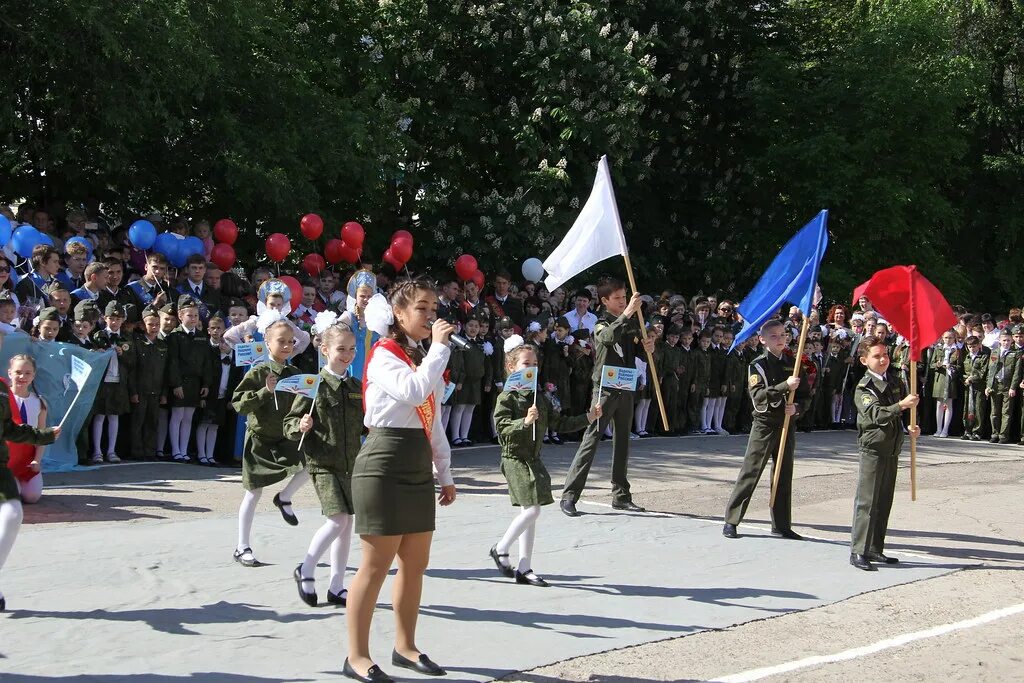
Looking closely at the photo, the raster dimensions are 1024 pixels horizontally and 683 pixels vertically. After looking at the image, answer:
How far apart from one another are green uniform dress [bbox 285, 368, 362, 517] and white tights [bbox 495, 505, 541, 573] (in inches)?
48.1

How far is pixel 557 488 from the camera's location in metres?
11.9

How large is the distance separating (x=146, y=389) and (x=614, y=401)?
16.8 feet

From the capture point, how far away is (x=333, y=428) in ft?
24.7

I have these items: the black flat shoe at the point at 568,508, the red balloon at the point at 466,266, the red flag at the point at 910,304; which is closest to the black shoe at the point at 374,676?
the black flat shoe at the point at 568,508

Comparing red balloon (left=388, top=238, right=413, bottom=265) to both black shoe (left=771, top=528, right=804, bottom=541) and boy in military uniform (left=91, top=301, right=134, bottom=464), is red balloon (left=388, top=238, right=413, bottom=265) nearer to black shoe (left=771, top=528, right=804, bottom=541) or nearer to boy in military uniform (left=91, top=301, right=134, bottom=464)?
boy in military uniform (left=91, top=301, right=134, bottom=464)

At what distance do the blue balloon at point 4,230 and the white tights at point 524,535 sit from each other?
25.7 feet

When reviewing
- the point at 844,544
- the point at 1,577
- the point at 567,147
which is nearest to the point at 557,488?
the point at 844,544

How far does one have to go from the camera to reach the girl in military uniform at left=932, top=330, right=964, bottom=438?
21.0 meters

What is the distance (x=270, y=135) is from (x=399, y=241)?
233 centimetres

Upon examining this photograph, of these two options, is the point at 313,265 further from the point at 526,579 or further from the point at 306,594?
the point at 306,594

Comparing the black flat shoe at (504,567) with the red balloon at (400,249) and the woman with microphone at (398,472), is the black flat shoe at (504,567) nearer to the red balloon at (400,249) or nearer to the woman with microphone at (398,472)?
the woman with microphone at (398,472)

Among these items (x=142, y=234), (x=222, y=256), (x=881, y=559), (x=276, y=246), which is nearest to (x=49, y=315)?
(x=142, y=234)

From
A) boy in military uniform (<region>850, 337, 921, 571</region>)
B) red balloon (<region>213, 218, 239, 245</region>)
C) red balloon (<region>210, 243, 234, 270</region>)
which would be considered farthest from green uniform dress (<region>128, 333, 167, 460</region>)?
boy in military uniform (<region>850, 337, 921, 571</region>)

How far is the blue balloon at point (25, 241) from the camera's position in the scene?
43.9 feet
